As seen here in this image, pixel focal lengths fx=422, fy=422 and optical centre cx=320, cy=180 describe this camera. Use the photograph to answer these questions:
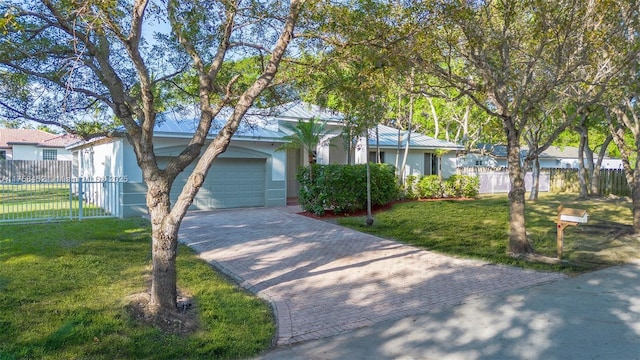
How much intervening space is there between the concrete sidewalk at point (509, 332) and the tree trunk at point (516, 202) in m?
2.41

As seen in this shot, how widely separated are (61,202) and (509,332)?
48.7ft

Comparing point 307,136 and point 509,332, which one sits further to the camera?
point 307,136

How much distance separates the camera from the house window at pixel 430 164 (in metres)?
23.2

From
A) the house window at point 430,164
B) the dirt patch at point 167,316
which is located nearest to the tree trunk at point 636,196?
the house window at point 430,164

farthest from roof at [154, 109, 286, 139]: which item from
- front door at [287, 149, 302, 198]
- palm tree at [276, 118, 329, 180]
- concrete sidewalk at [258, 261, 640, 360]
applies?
concrete sidewalk at [258, 261, 640, 360]

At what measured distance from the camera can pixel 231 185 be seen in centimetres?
1691

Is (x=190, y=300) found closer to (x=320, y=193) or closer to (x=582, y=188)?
(x=320, y=193)

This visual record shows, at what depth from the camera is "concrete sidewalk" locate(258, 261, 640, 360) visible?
14.6 ft

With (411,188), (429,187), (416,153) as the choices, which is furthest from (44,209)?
(416,153)

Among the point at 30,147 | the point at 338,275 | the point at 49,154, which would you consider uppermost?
the point at 30,147

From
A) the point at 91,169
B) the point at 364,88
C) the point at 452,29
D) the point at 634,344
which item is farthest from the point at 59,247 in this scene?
the point at 91,169

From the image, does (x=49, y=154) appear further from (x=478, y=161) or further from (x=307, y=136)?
(x=478, y=161)

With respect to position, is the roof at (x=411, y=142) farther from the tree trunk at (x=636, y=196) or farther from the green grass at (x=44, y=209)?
the green grass at (x=44, y=209)

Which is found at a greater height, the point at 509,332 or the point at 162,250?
the point at 162,250
